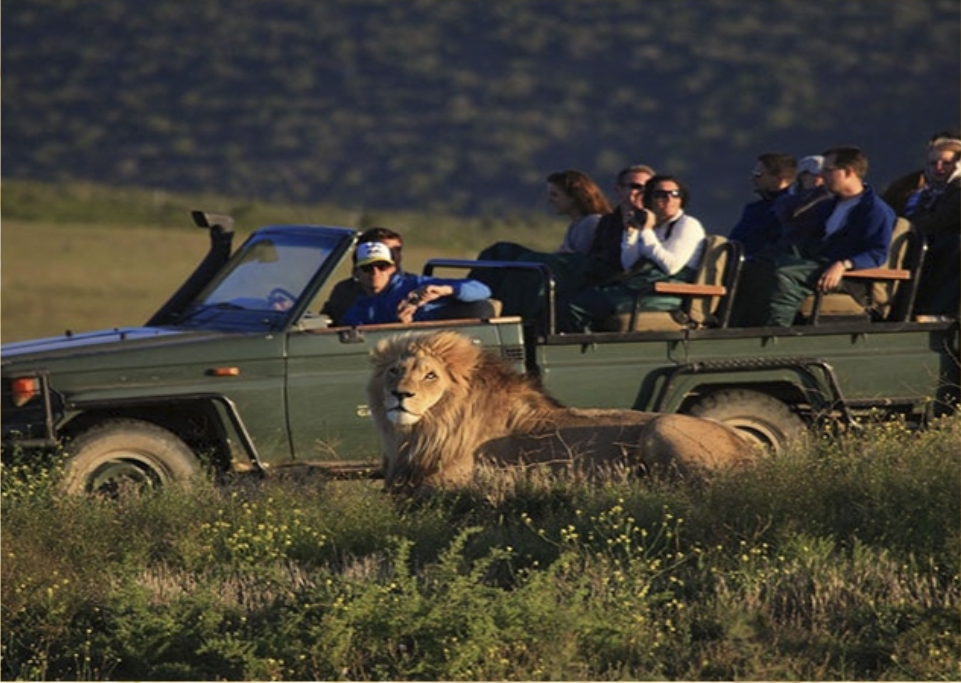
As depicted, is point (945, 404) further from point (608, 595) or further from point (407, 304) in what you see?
point (608, 595)

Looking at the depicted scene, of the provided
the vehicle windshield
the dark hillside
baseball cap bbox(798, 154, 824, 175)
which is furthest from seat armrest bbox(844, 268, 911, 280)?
the dark hillside

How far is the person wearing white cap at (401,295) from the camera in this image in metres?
11.6

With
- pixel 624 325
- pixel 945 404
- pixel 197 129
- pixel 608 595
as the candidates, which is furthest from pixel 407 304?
pixel 197 129

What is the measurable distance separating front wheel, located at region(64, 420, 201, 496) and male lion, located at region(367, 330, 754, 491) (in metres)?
1.32

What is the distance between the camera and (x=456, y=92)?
81.1 m

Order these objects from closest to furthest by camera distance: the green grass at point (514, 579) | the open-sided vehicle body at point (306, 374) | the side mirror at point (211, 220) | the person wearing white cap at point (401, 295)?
the green grass at point (514, 579) → the open-sided vehicle body at point (306, 374) → the person wearing white cap at point (401, 295) → the side mirror at point (211, 220)

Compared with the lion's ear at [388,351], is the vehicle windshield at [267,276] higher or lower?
higher

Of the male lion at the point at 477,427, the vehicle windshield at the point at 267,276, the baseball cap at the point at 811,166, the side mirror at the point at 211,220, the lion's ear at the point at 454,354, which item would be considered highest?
the baseball cap at the point at 811,166

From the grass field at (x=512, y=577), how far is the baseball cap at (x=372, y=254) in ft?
6.02

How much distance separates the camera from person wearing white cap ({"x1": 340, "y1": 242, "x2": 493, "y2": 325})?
1159cm

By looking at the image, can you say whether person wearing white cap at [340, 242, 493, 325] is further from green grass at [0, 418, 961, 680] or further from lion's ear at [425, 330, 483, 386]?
green grass at [0, 418, 961, 680]

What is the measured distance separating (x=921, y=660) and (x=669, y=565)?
50.9 inches

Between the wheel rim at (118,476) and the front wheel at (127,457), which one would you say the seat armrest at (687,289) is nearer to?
the front wheel at (127,457)

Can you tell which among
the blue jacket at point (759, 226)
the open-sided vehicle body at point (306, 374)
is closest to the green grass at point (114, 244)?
the blue jacket at point (759, 226)
